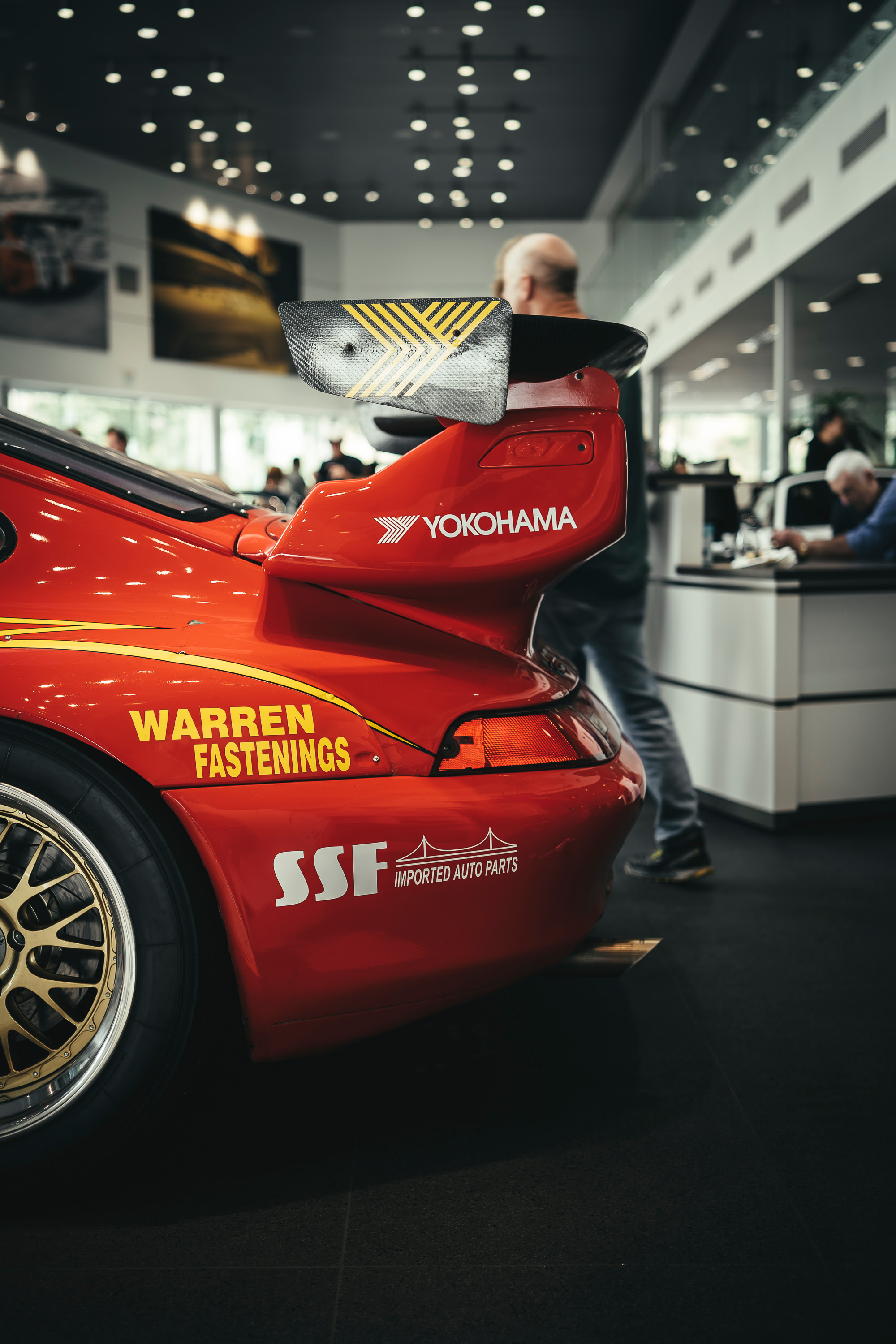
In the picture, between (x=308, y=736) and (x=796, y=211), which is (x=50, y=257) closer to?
(x=796, y=211)

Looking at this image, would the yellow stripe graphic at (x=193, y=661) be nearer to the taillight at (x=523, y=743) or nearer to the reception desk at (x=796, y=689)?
the taillight at (x=523, y=743)

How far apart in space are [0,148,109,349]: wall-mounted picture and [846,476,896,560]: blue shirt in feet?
46.5

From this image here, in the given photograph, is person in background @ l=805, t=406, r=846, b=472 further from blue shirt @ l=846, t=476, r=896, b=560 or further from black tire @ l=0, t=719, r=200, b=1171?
black tire @ l=0, t=719, r=200, b=1171

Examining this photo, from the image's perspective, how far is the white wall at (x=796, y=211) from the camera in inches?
365

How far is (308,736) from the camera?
4.73ft

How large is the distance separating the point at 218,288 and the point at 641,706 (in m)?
17.2

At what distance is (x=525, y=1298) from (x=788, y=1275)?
0.35 meters

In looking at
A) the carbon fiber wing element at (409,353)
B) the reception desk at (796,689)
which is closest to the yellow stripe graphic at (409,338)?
the carbon fiber wing element at (409,353)

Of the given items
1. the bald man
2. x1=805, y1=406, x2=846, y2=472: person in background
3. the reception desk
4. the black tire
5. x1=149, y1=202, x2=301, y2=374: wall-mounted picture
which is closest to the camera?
the black tire

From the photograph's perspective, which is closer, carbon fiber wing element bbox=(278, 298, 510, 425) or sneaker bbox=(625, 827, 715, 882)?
carbon fiber wing element bbox=(278, 298, 510, 425)

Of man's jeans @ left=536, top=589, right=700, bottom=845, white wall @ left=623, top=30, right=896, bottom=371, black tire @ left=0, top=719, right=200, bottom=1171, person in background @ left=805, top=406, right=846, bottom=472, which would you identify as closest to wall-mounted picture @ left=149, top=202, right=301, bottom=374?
white wall @ left=623, top=30, right=896, bottom=371

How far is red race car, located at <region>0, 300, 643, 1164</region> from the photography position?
1405mm

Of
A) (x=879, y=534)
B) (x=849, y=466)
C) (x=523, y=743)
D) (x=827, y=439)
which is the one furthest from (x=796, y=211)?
(x=523, y=743)

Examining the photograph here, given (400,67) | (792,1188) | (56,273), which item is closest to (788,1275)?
(792,1188)
